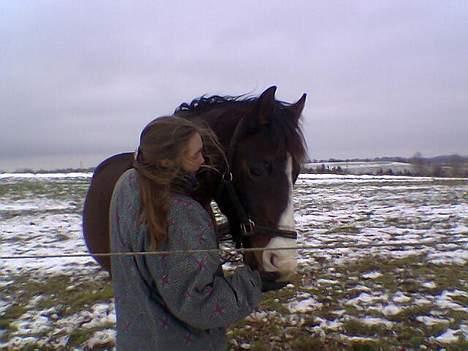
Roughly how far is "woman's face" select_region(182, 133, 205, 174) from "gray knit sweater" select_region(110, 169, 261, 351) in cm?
14

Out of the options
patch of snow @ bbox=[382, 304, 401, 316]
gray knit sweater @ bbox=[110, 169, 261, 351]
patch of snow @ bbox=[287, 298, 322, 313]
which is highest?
gray knit sweater @ bbox=[110, 169, 261, 351]

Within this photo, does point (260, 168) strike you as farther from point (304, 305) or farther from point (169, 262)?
point (304, 305)

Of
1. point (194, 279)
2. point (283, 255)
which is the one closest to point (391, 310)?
point (283, 255)

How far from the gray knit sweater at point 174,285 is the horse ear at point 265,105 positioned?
0.69 meters

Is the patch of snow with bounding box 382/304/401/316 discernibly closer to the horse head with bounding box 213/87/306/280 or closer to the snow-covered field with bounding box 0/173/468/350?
the snow-covered field with bounding box 0/173/468/350

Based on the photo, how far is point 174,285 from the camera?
4.47ft

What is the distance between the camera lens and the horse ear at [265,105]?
1844mm

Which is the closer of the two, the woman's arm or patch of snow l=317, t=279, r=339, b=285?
the woman's arm

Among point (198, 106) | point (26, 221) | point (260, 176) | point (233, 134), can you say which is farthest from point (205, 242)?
point (26, 221)

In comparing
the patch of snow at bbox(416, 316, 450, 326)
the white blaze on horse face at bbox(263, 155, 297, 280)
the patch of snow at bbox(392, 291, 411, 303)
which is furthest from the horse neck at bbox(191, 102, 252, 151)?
the patch of snow at bbox(392, 291, 411, 303)

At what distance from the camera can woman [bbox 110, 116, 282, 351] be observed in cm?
137

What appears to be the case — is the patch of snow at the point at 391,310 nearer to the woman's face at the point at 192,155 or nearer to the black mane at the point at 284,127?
the black mane at the point at 284,127

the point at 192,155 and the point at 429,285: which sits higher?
the point at 192,155

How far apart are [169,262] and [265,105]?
982 millimetres
